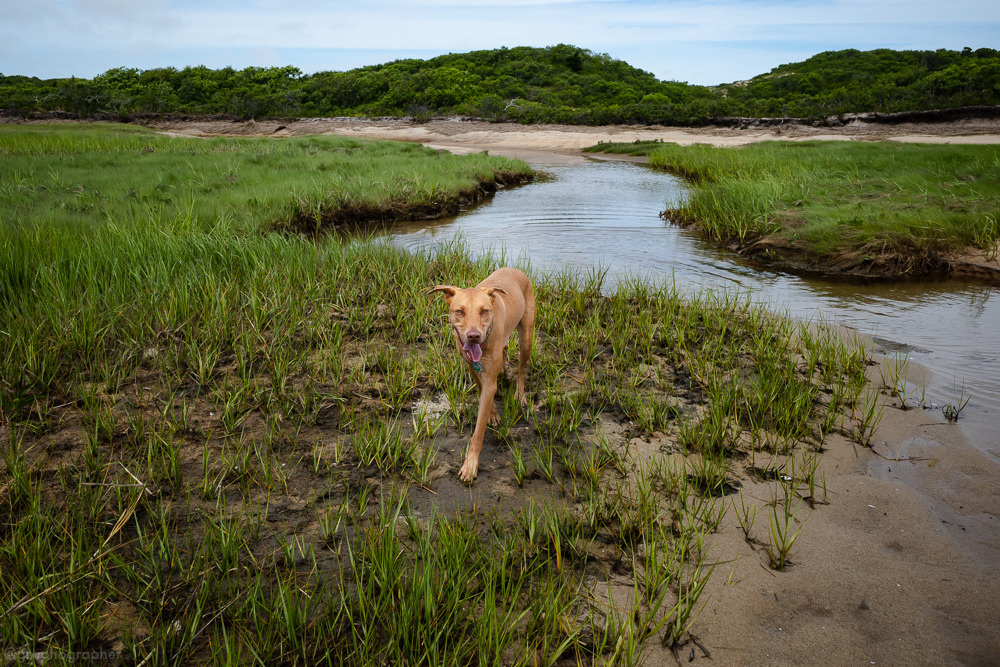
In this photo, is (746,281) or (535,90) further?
(535,90)

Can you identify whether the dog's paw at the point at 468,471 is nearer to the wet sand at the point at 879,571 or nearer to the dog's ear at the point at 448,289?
the dog's ear at the point at 448,289

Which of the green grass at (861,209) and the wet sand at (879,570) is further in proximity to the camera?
the green grass at (861,209)

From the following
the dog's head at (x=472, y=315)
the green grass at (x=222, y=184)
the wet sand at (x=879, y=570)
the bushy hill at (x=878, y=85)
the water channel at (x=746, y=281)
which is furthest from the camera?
the bushy hill at (x=878, y=85)

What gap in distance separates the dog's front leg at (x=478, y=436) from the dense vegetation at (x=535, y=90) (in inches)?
1405

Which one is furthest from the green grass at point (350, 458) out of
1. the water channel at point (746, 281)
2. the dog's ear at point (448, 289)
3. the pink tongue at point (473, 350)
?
the dog's ear at point (448, 289)

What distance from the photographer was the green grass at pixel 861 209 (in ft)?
29.5

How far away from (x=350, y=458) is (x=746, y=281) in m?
7.07

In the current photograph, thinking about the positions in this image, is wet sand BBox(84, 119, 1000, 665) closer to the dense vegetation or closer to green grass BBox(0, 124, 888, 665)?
green grass BBox(0, 124, 888, 665)

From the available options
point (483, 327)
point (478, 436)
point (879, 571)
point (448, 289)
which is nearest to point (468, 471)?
point (478, 436)

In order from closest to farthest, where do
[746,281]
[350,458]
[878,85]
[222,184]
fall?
[350,458] < [746,281] < [222,184] < [878,85]

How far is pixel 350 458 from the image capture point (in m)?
3.84

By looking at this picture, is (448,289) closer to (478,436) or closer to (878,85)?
(478,436)

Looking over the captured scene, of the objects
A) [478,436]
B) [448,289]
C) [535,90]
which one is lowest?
[478,436]

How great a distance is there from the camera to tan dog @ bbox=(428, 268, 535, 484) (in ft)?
11.6
